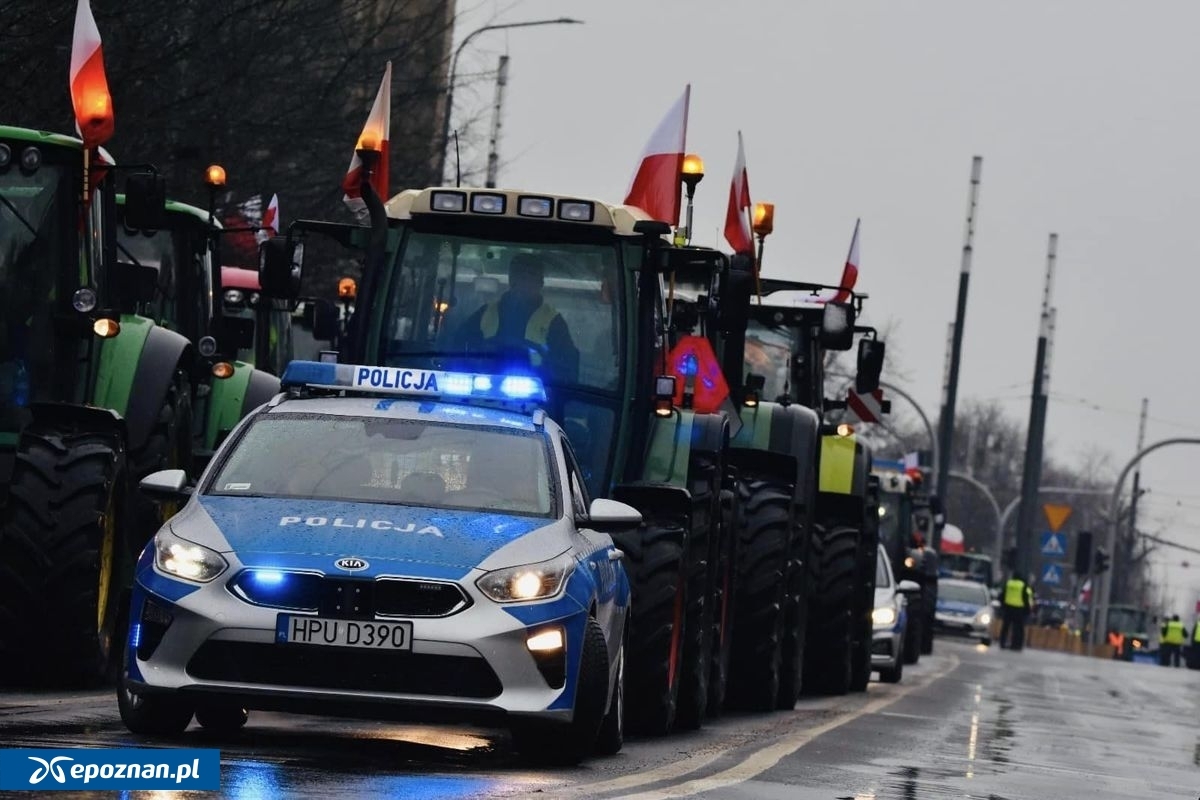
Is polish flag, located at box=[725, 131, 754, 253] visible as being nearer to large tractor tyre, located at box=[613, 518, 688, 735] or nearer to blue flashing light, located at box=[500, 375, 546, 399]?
large tractor tyre, located at box=[613, 518, 688, 735]

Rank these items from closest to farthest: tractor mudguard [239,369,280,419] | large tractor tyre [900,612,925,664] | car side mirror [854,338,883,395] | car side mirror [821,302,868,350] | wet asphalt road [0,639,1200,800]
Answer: wet asphalt road [0,639,1200,800], tractor mudguard [239,369,280,419], car side mirror [821,302,868,350], car side mirror [854,338,883,395], large tractor tyre [900,612,925,664]

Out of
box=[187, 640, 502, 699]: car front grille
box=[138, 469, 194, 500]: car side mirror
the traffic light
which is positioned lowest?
box=[187, 640, 502, 699]: car front grille

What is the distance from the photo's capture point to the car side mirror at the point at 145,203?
14.2m

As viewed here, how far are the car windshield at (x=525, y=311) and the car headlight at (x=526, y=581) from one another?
3.79m

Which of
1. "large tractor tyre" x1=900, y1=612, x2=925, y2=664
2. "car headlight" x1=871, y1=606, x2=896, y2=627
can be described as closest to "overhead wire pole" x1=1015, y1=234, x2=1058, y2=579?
"large tractor tyre" x1=900, y1=612, x2=925, y2=664

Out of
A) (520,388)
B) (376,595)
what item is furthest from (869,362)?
(376,595)

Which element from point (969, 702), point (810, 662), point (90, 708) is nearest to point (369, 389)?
point (90, 708)

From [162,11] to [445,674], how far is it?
61.7 feet

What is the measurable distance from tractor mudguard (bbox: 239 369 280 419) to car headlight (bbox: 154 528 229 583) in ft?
26.9

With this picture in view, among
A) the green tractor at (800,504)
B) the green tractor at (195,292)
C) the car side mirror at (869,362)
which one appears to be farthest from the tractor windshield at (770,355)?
the green tractor at (195,292)

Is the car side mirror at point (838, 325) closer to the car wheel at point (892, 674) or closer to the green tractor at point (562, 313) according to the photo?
the green tractor at point (562, 313)

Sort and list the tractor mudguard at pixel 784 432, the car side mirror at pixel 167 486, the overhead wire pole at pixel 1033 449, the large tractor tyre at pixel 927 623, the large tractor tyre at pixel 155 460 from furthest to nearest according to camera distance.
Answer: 1. the overhead wire pole at pixel 1033 449
2. the large tractor tyre at pixel 927 623
3. the tractor mudguard at pixel 784 432
4. the large tractor tyre at pixel 155 460
5. the car side mirror at pixel 167 486

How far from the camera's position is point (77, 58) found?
15508 millimetres

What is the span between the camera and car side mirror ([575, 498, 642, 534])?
38.5ft
